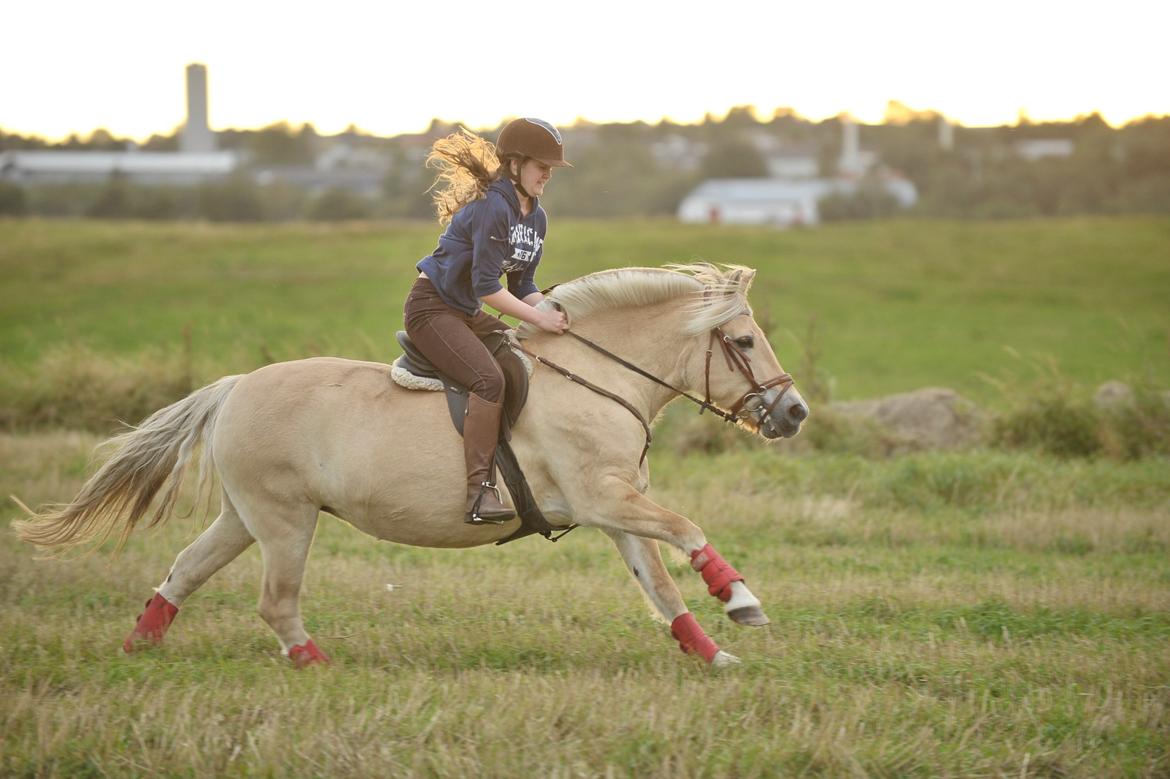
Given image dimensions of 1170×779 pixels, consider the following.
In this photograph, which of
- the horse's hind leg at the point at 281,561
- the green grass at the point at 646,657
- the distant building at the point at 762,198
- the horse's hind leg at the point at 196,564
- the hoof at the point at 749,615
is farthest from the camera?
the distant building at the point at 762,198

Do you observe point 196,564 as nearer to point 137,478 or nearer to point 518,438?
point 137,478

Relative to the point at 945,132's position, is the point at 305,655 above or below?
below

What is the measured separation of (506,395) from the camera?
6258 mm

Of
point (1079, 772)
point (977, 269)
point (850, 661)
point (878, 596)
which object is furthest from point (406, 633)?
point (977, 269)

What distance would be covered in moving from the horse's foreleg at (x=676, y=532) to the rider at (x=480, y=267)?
522 mm

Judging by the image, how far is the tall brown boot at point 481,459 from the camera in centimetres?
602

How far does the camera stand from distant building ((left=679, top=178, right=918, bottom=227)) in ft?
280

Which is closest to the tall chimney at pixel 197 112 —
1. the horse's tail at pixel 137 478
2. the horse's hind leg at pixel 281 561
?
the horse's tail at pixel 137 478

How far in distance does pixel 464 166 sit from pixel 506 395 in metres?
1.25

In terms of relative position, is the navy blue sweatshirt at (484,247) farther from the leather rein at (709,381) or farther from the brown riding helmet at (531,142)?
the leather rein at (709,381)

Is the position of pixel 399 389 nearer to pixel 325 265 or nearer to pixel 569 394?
pixel 569 394

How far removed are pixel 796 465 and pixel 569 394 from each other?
6.09 meters

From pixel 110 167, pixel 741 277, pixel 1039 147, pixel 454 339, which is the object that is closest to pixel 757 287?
pixel 741 277

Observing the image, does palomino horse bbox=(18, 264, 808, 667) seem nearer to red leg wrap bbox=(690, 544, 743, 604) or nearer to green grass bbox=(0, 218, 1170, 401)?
red leg wrap bbox=(690, 544, 743, 604)
